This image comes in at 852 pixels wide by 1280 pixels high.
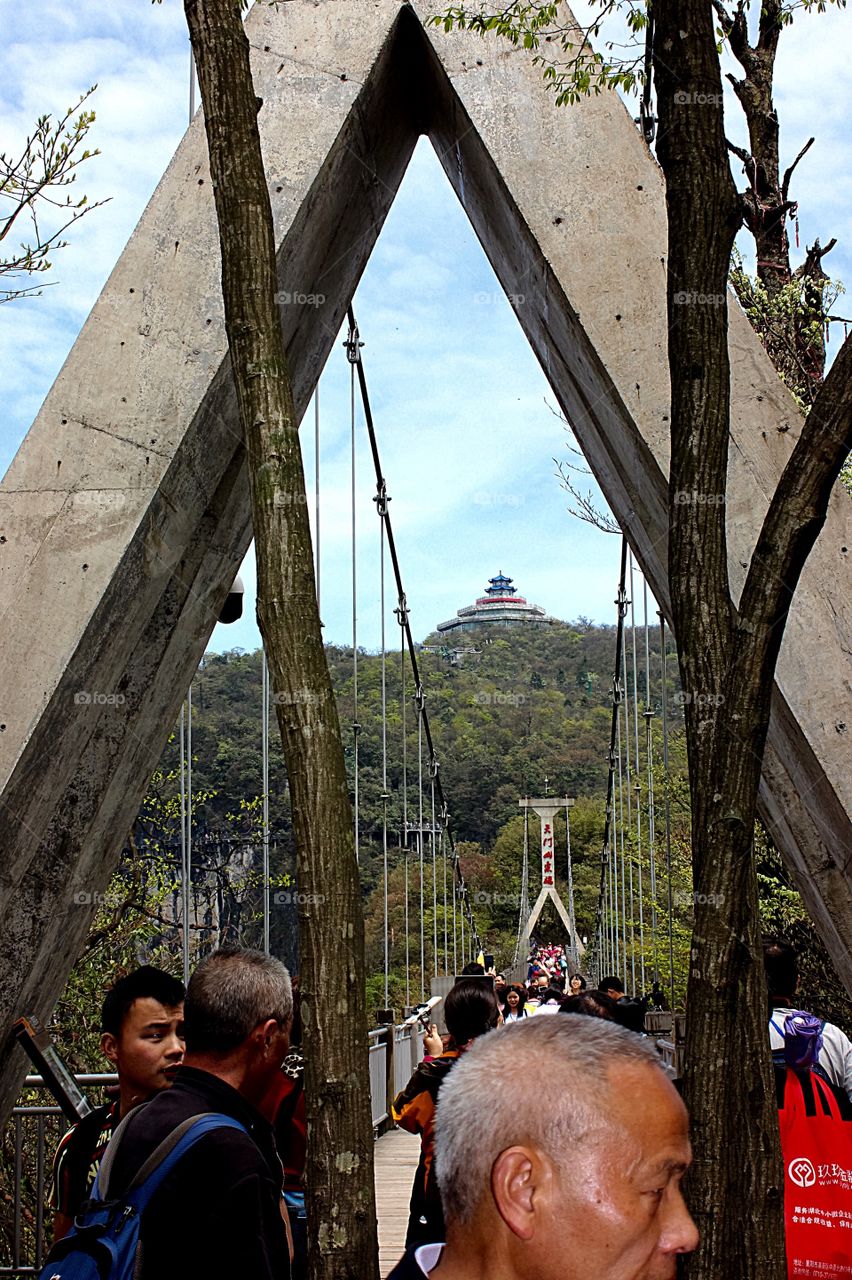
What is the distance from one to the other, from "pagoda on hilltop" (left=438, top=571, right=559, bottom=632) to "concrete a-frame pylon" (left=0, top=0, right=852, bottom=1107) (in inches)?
2579

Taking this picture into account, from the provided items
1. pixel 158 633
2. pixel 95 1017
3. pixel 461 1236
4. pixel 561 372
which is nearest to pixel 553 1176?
pixel 461 1236

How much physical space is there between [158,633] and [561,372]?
1.70 meters

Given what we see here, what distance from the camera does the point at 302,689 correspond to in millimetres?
2109

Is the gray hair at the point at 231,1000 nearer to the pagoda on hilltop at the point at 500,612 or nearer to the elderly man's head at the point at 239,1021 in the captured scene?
the elderly man's head at the point at 239,1021

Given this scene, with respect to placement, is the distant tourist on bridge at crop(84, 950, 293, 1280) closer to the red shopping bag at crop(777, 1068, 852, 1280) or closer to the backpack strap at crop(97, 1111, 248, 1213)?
the backpack strap at crop(97, 1111, 248, 1213)

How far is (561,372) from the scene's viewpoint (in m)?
4.59

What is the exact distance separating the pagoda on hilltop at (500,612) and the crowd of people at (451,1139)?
2647 inches

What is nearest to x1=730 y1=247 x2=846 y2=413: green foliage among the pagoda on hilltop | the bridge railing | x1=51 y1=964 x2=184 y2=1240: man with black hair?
the bridge railing

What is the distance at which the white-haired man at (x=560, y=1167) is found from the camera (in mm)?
988

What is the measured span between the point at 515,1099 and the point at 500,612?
80.0 m

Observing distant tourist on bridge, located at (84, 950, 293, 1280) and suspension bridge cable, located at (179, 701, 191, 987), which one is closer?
distant tourist on bridge, located at (84, 950, 293, 1280)

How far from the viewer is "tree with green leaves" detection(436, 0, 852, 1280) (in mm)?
2039

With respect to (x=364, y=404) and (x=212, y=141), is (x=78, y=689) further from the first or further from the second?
(x=364, y=404)

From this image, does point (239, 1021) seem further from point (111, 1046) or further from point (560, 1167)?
point (560, 1167)
